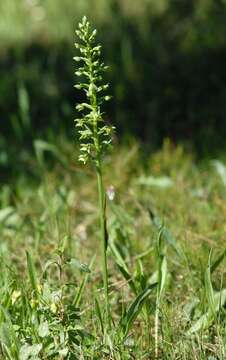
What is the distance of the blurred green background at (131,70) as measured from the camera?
450 cm

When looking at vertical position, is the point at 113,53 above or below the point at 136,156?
above

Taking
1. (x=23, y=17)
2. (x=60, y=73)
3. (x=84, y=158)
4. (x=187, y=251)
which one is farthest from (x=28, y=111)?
(x=84, y=158)

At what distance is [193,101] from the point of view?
462cm

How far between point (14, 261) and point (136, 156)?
4.07ft

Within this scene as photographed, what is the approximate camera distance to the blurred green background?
4.50m

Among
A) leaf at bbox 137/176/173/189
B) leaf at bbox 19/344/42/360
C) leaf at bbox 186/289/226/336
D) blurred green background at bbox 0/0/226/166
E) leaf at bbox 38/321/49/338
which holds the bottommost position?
leaf at bbox 19/344/42/360

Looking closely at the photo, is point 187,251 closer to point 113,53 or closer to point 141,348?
point 141,348

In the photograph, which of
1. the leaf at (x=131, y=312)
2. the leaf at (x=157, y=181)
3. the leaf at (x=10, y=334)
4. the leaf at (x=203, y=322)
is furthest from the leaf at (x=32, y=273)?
the leaf at (x=157, y=181)

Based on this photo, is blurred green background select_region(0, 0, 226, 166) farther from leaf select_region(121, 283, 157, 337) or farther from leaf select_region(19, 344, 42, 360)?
leaf select_region(19, 344, 42, 360)

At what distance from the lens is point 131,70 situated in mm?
4875

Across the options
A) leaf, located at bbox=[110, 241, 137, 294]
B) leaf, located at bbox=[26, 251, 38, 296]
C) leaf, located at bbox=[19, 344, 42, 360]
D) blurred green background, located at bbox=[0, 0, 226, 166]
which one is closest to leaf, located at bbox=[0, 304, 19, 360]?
leaf, located at bbox=[19, 344, 42, 360]

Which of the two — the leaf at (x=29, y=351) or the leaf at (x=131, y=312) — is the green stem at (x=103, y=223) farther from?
the leaf at (x=29, y=351)

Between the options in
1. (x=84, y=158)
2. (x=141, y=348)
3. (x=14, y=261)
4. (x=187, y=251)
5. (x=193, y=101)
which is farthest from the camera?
(x=193, y=101)

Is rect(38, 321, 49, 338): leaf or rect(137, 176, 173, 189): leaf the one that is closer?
rect(38, 321, 49, 338): leaf
